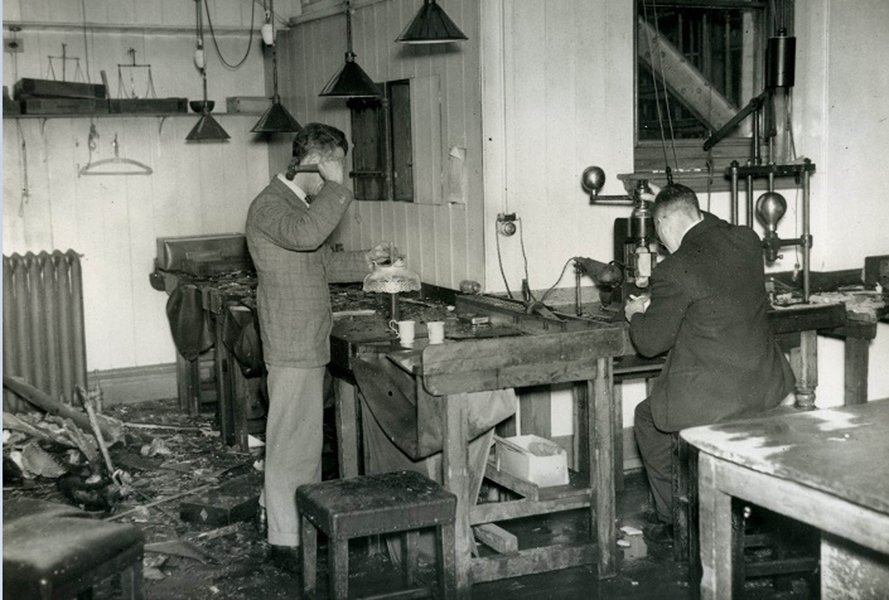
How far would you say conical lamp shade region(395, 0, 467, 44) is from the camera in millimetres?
5141

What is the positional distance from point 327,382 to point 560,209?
169 centimetres

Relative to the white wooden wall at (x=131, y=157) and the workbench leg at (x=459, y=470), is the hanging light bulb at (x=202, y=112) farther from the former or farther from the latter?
the workbench leg at (x=459, y=470)

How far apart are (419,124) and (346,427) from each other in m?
2.28

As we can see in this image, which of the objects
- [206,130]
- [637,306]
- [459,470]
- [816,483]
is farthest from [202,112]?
[816,483]

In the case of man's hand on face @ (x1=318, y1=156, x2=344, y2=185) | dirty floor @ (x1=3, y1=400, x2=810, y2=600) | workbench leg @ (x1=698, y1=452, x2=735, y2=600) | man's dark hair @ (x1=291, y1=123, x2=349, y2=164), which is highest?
man's dark hair @ (x1=291, y1=123, x2=349, y2=164)

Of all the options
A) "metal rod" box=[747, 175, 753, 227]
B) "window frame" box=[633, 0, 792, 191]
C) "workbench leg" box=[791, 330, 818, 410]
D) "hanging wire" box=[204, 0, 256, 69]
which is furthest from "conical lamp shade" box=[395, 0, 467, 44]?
"hanging wire" box=[204, 0, 256, 69]

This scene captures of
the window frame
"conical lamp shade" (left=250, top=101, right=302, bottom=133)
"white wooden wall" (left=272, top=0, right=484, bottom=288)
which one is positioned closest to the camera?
"white wooden wall" (left=272, top=0, right=484, bottom=288)

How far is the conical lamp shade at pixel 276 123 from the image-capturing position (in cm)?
722

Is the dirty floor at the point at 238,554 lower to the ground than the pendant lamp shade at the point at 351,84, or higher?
lower

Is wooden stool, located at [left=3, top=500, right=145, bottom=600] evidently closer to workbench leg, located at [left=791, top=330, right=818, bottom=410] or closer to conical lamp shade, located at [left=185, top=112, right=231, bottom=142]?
workbench leg, located at [left=791, top=330, right=818, bottom=410]

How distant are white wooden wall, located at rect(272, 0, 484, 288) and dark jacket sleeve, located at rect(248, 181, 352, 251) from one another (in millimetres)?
1526

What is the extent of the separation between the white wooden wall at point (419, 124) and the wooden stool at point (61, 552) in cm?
303

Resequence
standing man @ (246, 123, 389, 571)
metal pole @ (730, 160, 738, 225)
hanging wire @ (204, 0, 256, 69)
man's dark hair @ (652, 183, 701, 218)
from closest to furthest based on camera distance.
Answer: man's dark hair @ (652, 183, 701, 218), standing man @ (246, 123, 389, 571), metal pole @ (730, 160, 738, 225), hanging wire @ (204, 0, 256, 69)

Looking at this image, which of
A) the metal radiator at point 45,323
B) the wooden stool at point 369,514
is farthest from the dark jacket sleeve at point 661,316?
the metal radiator at point 45,323
